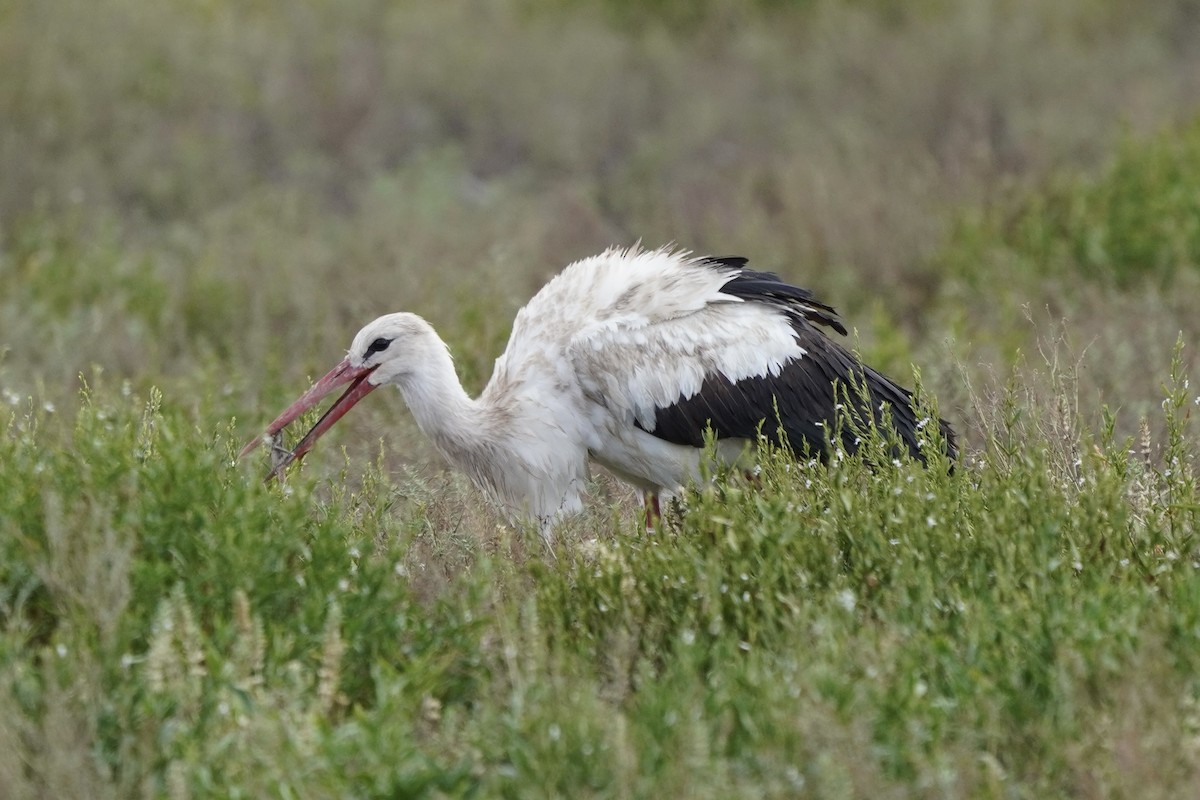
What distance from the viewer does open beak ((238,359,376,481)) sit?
5297mm

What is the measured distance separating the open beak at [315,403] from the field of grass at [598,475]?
0.55 ft

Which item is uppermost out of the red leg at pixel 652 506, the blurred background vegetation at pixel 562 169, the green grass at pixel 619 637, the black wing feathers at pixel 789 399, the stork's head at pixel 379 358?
the blurred background vegetation at pixel 562 169

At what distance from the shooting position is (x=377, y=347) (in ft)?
18.2

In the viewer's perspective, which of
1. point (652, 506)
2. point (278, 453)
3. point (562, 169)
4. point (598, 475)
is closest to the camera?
point (278, 453)

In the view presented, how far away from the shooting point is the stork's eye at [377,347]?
18.2ft

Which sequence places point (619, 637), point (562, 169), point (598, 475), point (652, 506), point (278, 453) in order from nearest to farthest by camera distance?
1. point (619, 637)
2. point (278, 453)
3. point (652, 506)
4. point (598, 475)
5. point (562, 169)

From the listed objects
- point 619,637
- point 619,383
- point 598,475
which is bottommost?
point 619,637

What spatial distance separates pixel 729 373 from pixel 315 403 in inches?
52.8

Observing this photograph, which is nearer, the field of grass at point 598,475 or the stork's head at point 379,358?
the field of grass at point 598,475

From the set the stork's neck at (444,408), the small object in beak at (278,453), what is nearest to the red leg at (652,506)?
the stork's neck at (444,408)

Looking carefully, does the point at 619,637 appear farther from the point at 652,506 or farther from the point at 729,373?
the point at 652,506

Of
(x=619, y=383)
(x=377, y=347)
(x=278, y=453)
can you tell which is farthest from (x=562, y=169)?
(x=278, y=453)

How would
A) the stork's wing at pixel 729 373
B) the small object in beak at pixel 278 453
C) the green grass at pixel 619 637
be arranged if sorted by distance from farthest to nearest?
the stork's wing at pixel 729 373 → the small object in beak at pixel 278 453 → the green grass at pixel 619 637

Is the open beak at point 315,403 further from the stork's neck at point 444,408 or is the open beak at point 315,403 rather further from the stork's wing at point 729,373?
the stork's wing at point 729,373
